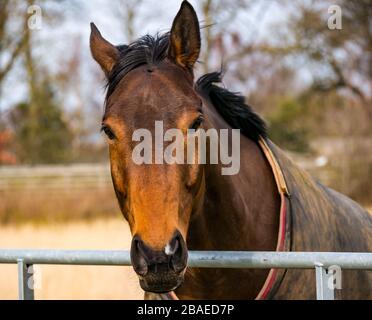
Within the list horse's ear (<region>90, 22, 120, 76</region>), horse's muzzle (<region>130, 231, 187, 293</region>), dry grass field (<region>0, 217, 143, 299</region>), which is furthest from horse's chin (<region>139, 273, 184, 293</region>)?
dry grass field (<region>0, 217, 143, 299</region>)

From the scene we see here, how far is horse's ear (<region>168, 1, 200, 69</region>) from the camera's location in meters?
2.99

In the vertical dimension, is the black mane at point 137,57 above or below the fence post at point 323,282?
above

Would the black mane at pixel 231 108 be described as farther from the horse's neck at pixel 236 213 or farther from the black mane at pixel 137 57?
the black mane at pixel 137 57

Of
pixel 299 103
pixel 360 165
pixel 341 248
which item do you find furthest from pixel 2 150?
pixel 341 248

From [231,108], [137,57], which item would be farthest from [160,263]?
[231,108]

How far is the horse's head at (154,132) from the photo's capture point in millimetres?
2445

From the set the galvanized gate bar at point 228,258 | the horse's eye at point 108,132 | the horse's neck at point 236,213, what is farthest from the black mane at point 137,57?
the galvanized gate bar at point 228,258

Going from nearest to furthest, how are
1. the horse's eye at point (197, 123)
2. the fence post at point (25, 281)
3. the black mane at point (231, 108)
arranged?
the horse's eye at point (197, 123) → the fence post at point (25, 281) → the black mane at point (231, 108)

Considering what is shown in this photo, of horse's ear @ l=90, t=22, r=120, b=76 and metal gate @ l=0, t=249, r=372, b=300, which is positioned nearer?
metal gate @ l=0, t=249, r=372, b=300

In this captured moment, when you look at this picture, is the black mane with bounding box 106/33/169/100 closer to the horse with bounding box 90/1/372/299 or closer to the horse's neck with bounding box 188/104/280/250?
the horse with bounding box 90/1/372/299

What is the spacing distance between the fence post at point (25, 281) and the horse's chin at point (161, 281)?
0.91m

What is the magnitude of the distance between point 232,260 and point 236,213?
0.52m

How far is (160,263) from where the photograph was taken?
94.7 inches
